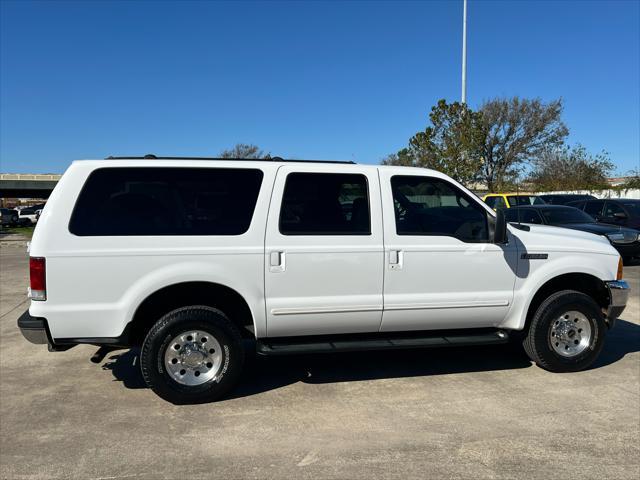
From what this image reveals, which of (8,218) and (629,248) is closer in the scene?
(629,248)

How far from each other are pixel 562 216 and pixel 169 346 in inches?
407

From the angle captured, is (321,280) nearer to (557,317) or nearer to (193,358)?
(193,358)

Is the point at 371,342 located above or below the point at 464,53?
below

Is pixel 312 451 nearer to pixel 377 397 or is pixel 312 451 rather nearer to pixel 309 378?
pixel 377 397

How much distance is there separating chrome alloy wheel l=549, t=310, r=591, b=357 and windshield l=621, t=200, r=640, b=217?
32.1 feet

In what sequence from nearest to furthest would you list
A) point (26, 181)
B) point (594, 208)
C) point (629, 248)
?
point (629, 248) < point (594, 208) < point (26, 181)

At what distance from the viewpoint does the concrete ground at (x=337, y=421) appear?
3291 mm

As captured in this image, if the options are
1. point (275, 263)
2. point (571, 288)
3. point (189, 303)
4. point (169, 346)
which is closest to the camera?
point (169, 346)

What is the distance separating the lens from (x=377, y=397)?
441 cm

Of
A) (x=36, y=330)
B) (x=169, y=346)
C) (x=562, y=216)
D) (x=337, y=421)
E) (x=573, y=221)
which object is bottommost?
(x=337, y=421)

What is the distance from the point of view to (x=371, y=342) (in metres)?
4.52

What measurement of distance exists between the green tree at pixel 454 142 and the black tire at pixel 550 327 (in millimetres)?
A: 21406

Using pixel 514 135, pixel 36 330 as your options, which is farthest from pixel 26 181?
pixel 36 330

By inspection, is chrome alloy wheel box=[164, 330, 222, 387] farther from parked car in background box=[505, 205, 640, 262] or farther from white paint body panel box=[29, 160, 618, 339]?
parked car in background box=[505, 205, 640, 262]
